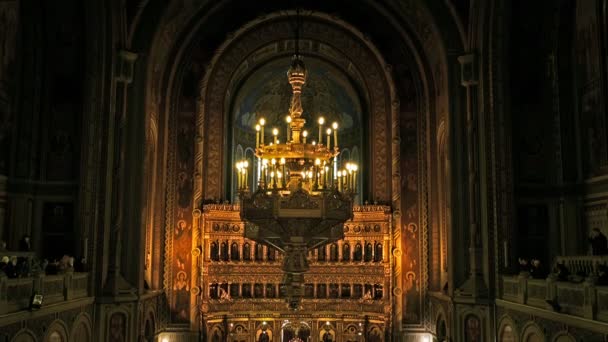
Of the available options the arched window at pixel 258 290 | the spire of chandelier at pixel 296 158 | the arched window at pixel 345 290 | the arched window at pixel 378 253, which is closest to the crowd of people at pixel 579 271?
the spire of chandelier at pixel 296 158

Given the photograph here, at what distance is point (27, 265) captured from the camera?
12.7 m

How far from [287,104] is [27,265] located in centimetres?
1732

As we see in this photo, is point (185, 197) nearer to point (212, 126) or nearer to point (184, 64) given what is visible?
point (212, 126)

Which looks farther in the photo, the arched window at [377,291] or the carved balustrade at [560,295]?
the arched window at [377,291]

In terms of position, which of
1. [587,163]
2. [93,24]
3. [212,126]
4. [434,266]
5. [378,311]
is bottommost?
[378,311]

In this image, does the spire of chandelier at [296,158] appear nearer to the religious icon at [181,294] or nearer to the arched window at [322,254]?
the religious icon at [181,294]

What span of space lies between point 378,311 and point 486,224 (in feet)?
21.5

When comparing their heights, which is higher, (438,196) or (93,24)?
(93,24)

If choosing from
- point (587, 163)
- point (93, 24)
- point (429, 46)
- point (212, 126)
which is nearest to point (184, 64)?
point (212, 126)

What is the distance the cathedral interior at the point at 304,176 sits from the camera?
47.0ft

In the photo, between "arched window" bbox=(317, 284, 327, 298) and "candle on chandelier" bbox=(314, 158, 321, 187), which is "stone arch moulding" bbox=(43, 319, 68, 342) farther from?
"arched window" bbox=(317, 284, 327, 298)

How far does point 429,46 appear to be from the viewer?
21203 mm

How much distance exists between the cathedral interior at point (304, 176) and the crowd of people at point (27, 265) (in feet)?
0.18

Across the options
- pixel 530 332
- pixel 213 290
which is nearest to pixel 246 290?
pixel 213 290
